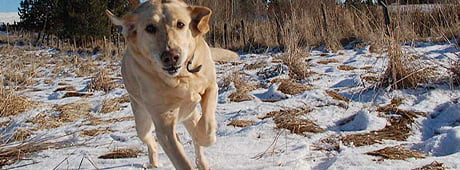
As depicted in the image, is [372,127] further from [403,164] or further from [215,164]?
[215,164]

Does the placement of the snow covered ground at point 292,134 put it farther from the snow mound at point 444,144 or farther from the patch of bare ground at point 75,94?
the patch of bare ground at point 75,94

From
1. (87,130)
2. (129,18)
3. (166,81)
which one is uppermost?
(129,18)

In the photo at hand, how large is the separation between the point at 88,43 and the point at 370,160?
15699mm

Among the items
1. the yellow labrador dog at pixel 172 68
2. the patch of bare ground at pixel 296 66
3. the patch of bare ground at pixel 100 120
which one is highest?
the yellow labrador dog at pixel 172 68

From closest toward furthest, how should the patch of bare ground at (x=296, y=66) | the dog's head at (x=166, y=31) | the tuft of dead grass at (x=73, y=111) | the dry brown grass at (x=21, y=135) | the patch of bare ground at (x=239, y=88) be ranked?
the dog's head at (x=166, y=31) → the dry brown grass at (x=21, y=135) → the tuft of dead grass at (x=73, y=111) → the patch of bare ground at (x=239, y=88) → the patch of bare ground at (x=296, y=66)

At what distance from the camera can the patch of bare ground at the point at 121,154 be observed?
2.59 m

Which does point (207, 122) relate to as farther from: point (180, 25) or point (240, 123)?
point (240, 123)

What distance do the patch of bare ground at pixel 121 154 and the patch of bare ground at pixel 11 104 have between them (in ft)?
6.59

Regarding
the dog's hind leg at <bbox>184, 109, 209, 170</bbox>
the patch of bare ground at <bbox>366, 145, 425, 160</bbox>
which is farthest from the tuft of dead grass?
the patch of bare ground at <bbox>366, 145, 425, 160</bbox>

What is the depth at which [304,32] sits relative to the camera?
345 inches

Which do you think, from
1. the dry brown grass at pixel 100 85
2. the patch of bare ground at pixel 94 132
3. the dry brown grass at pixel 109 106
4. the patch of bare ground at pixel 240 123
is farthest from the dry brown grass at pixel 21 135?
the dry brown grass at pixel 100 85

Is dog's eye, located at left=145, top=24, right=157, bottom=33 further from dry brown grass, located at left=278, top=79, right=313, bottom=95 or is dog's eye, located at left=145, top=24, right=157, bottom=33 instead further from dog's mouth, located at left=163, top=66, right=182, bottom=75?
dry brown grass, located at left=278, top=79, right=313, bottom=95

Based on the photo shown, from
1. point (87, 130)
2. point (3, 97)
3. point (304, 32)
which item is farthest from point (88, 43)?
point (87, 130)

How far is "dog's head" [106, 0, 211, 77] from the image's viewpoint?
1975mm
